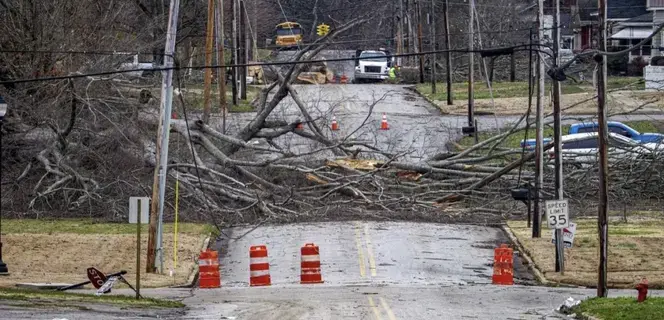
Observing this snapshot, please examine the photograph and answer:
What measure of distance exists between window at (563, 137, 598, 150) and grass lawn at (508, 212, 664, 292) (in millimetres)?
6151

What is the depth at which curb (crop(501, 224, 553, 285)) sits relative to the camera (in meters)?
26.2

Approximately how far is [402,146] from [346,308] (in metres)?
25.1

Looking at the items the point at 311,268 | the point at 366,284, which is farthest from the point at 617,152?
the point at 311,268

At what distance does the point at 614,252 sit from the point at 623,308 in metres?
10.0

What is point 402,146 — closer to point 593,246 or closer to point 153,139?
point 153,139

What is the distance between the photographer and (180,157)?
113 feet

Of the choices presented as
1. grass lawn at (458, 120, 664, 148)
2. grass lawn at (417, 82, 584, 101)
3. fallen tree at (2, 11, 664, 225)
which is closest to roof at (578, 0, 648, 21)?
grass lawn at (417, 82, 584, 101)

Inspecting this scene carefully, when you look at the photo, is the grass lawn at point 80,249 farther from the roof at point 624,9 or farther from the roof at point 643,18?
the roof at point 624,9

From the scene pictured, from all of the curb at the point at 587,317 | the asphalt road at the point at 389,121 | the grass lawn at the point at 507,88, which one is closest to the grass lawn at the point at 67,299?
the curb at the point at 587,317

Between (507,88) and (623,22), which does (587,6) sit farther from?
(507,88)

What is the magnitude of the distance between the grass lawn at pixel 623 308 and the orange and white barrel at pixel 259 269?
24.2ft

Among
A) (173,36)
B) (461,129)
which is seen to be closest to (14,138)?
(173,36)

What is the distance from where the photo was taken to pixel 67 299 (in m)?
19.7

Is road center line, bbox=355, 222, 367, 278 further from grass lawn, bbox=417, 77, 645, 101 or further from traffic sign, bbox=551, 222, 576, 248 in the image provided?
grass lawn, bbox=417, 77, 645, 101
